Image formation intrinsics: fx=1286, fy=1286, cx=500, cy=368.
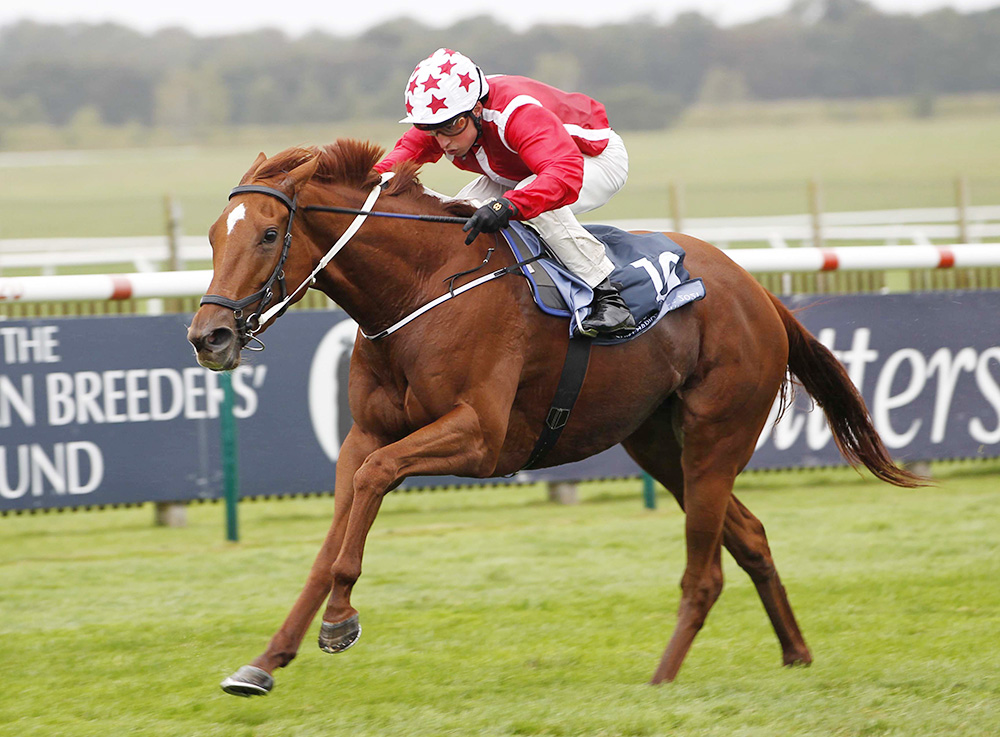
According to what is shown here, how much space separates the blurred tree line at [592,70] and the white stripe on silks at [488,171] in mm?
55156

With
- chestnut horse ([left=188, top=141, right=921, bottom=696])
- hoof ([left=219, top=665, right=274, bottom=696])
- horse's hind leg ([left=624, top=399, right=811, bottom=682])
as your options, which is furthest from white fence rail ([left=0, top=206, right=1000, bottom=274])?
hoof ([left=219, top=665, right=274, bottom=696])

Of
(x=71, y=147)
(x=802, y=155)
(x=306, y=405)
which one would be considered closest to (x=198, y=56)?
(x=71, y=147)

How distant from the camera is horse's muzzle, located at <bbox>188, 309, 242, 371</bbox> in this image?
3.27 meters

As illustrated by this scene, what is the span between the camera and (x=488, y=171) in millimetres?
4074

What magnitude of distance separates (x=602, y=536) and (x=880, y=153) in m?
43.2

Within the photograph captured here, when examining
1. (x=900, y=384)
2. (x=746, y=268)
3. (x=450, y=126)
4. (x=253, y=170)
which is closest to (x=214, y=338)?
(x=253, y=170)

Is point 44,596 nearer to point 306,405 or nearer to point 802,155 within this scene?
point 306,405

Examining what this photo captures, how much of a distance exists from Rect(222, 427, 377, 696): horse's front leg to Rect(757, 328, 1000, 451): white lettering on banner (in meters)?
3.68

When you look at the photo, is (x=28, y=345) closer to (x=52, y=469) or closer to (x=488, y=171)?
(x=52, y=469)

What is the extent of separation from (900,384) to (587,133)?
136 inches

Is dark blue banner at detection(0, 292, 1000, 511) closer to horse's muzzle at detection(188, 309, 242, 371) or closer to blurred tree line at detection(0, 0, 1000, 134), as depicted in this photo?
horse's muzzle at detection(188, 309, 242, 371)

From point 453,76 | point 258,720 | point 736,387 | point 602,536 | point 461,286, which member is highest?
point 453,76

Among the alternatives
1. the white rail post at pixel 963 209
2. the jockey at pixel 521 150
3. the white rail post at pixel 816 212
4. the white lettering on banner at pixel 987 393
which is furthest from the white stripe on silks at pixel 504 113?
the white rail post at pixel 963 209

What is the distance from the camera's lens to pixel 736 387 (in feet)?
14.0
